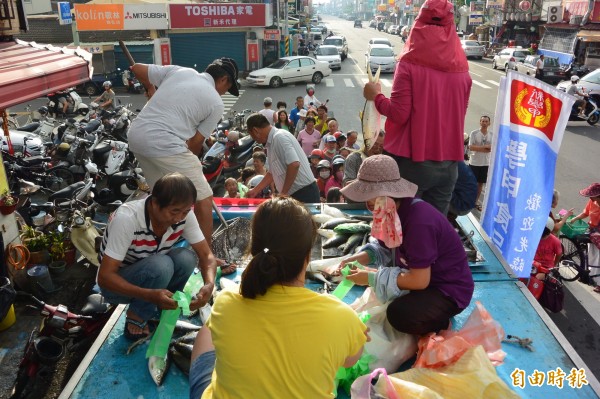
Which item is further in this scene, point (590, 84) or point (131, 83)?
point (131, 83)

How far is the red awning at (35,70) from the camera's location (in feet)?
13.2

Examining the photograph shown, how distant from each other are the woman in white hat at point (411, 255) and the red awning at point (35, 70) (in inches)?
116

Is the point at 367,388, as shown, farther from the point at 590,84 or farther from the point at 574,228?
the point at 590,84

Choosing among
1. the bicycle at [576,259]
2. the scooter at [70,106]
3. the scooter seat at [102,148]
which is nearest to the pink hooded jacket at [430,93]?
the bicycle at [576,259]

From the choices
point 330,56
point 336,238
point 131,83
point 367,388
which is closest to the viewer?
point 367,388

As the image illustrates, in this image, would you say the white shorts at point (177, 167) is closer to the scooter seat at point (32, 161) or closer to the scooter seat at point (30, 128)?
the scooter seat at point (32, 161)

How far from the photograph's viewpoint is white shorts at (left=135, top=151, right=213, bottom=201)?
392 cm

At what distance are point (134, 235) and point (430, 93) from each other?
7.75 feet

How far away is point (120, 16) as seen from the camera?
23.8m

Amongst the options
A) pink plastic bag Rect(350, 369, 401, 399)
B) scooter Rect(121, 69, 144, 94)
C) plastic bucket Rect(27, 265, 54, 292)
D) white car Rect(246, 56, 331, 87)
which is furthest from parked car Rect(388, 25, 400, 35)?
pink plastic bag Rect(350, 369, 401, 399)

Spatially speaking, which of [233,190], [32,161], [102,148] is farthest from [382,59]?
[233,190]

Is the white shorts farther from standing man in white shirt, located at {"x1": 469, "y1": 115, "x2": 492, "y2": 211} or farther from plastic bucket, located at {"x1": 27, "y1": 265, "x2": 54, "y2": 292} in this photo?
standing man in white shirt, located at {"x1": 469, "y1": 115, "x2": 492, "y2": 211}

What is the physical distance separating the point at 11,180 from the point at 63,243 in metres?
2.70

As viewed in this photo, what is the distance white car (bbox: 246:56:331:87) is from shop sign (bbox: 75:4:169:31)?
5601mm
